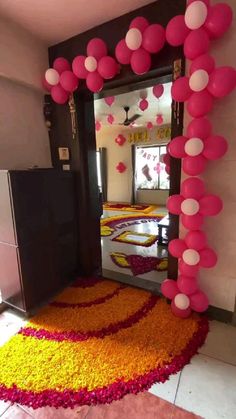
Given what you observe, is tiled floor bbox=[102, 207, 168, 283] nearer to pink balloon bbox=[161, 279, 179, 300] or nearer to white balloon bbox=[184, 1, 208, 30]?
pink balloon bbox=[161, 279, 179, 300]

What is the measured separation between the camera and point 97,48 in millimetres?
1610

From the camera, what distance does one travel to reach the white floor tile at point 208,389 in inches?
43.2

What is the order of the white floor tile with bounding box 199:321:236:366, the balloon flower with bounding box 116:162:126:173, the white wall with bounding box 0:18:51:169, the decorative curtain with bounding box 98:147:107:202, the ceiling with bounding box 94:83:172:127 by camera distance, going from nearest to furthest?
the white floor tile with bounding box 199:321:236:366, the white wall with bounding box 0:18:51:169, the ceiling with bounding box 94:83:172:127, the balloon flower with bounding box 116:162:126:173, the decorative curtain with bounding box 98:147:107:202

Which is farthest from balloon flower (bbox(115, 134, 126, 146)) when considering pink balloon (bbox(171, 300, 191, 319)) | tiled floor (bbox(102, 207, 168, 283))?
pink balloon (bbox(171, 300, 191, 319))

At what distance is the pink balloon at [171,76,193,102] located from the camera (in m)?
1.34

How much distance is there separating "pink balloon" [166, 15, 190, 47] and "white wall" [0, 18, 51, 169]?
1262mm

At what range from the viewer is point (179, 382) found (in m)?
1.24

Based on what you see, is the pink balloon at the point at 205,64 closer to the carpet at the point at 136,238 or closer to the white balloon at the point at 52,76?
the white balloon at the point at 52,76

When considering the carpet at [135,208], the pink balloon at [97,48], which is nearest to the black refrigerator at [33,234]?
the pink balloon at [97,48]

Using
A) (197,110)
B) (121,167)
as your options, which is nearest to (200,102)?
(197,110)

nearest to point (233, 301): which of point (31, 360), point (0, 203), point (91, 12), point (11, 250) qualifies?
point (31, 360)

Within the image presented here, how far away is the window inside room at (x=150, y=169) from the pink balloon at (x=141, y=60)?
5054 millimetres

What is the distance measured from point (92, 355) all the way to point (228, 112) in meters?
1.91

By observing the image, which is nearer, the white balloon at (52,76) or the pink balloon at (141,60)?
the pink balloon at (141,60)
